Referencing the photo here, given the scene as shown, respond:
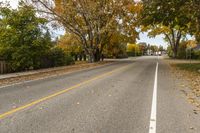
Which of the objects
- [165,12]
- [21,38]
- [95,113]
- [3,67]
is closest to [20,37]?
[21,38]

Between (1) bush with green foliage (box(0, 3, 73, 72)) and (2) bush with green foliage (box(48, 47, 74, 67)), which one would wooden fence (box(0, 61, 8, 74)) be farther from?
(2) bush with green foliage (box(48, 47, 74, 67))

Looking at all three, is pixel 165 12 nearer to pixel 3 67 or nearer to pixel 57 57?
pixel 57 57

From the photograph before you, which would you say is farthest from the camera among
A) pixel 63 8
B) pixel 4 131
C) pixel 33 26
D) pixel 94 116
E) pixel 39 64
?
pixel 63 8

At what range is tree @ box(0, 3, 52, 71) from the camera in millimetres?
19031

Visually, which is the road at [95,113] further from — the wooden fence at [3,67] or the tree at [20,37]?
the tree at [20,37]

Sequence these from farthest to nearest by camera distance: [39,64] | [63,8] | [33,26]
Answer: [63,8], [39,64], [33,26]

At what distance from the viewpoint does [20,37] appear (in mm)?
19641

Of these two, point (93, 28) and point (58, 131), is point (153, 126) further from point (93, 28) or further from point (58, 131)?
point (93, 28)

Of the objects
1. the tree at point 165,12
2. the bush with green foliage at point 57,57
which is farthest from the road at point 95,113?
the bush with green foliage at point 57,57

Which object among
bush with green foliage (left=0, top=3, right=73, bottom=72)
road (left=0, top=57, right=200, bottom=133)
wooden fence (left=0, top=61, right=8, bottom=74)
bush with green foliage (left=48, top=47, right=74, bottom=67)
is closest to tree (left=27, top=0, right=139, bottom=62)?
bush with green foliage (left=48, top=47, right=74, bottom=67)

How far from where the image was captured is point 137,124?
5.47 metres

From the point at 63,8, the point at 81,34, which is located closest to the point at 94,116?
the point at 63,8

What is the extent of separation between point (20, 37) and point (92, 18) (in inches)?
570

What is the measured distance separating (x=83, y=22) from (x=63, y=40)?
35.0ft
